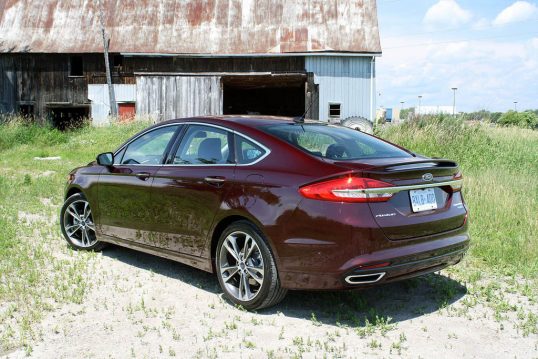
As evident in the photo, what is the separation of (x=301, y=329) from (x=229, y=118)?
6.97ft

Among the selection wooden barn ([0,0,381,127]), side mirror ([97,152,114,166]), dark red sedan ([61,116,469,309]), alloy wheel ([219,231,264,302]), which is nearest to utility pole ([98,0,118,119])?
wooden barn ([0,0,381,127])

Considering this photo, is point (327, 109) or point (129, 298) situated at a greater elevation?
point (327, 109)

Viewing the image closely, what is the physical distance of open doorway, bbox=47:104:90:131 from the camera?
104 ft

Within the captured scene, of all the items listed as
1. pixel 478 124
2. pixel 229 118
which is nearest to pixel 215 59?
pixel 478 124

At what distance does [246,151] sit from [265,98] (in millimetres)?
30883

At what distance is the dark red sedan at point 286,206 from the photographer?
161 inches

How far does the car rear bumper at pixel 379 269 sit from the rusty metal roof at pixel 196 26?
79.3 feet

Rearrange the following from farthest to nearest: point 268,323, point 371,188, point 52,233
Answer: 1. point 52,233
2. point 268,323
3. point 371,188

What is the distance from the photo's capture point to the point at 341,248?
13.4 feet

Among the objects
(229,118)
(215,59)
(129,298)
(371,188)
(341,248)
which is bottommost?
(129,298)

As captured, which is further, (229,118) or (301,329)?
(229,118)

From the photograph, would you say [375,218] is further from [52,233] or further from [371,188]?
[52,233]

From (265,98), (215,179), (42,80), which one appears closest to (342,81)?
(265,98)

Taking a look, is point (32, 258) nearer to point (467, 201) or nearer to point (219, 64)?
point (467, 201)
